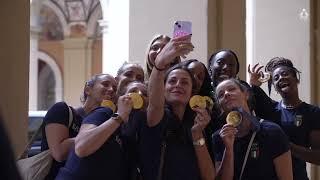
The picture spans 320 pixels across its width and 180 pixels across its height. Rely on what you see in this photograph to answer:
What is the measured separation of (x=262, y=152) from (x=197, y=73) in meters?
0.60


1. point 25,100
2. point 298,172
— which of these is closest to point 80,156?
point 25,100

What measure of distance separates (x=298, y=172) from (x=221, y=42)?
193 cm

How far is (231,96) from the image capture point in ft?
11.1

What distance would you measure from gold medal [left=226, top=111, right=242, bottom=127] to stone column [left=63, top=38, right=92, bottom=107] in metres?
17.7

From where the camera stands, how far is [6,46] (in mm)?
3934

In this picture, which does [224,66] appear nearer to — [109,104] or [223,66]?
[223,66]

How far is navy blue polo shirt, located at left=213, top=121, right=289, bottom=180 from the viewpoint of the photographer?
3.29 metres

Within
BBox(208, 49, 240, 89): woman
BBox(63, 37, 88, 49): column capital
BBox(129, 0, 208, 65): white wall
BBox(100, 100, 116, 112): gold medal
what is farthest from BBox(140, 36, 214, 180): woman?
BBox(63, 37, 88, 49): column capital

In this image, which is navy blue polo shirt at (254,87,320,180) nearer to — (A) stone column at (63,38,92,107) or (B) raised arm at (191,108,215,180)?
(B) raised arm at (191,108,215,180)

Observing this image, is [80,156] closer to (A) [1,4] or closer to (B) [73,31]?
(A) [1,4]

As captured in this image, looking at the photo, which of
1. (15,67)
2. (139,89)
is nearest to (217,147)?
(139,89)

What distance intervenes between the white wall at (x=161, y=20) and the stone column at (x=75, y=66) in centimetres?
1539

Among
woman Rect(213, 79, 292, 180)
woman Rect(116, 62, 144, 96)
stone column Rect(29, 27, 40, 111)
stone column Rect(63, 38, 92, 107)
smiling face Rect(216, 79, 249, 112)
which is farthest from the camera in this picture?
stone column Rect(63, 38, 92, 107)

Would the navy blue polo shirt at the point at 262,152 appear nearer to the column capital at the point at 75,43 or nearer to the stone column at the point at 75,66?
the stone column at the point at 75,66
